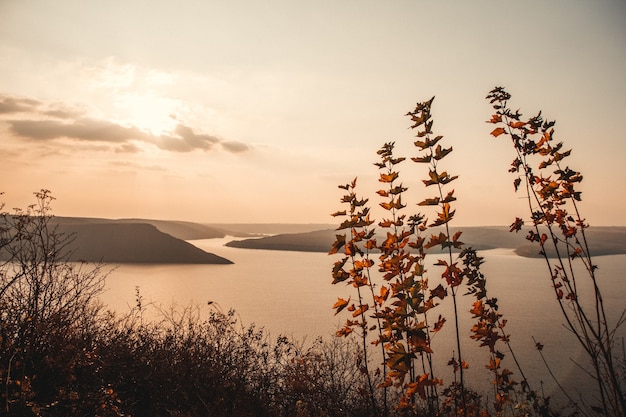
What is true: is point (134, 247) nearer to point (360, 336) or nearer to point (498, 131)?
point (360, 336)

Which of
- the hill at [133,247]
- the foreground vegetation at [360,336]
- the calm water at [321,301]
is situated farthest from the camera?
the hill at [133,247]

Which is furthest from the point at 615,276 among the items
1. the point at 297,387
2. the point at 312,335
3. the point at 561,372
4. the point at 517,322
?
the point at 297,387

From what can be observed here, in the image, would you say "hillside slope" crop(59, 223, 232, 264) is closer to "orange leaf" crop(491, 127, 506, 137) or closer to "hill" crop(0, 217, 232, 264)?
"hill" crop(0, 217, 232, 264)

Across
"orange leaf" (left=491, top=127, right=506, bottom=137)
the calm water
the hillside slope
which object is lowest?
the calm water

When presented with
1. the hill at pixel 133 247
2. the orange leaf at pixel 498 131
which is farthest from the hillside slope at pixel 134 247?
the orange leaf at pixel 498 131

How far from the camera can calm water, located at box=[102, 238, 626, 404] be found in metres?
20.1

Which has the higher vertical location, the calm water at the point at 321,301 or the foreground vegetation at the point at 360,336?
the foreground vegetation at the point at 360,336

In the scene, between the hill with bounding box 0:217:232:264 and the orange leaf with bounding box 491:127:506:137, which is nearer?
the orange leaf with bounding box 491:127:506:137

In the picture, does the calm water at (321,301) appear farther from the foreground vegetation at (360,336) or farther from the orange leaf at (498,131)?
the orange leaf at (498,131)

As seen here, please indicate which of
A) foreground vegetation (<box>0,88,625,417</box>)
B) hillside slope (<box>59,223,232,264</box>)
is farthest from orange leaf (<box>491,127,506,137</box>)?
hillside slope (<box>59,223,232,264</box>)

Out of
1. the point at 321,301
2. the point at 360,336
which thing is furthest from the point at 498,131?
the point at 321,301

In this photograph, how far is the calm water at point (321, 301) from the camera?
2012 cm

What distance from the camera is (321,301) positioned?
36531 mm

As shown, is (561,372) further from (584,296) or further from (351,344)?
(584,296)
